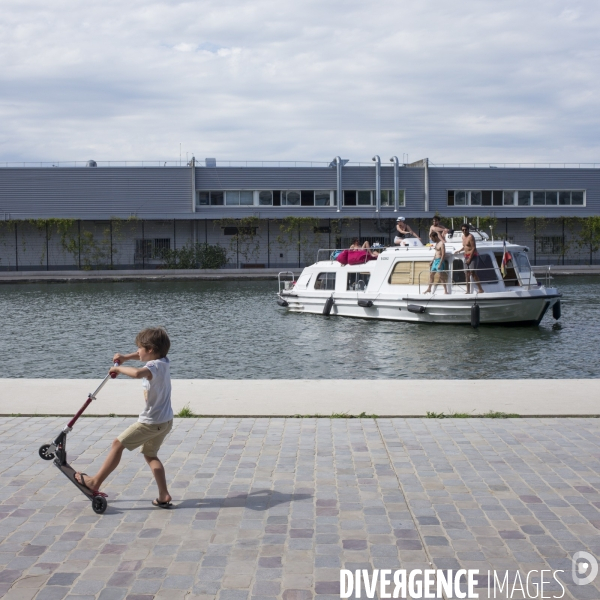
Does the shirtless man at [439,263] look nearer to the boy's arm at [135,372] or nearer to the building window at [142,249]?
the boy's arm at [135,372]

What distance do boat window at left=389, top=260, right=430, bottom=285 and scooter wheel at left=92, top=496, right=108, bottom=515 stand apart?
910 inches

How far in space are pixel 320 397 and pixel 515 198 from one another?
55.8 meters

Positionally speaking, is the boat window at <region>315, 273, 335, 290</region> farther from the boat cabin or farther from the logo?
the logo

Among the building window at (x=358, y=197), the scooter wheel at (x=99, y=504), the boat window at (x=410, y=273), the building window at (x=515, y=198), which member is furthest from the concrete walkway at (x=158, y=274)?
the scooter wheel at (x=99, y=504)

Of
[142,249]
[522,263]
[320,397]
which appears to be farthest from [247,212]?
[320,397]

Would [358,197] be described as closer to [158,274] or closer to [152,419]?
[158,274]

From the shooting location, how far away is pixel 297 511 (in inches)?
261

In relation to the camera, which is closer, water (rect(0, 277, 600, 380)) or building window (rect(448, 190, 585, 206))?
water (rect(0, 277, 600, 380))

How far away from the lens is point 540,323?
28.2m

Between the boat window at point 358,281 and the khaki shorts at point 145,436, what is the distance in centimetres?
2469

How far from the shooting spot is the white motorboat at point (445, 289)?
26.7 meters

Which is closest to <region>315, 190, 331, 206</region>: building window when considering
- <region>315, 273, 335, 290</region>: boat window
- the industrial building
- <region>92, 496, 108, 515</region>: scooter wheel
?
the industrial building

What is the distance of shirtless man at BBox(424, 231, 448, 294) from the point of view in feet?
88.7

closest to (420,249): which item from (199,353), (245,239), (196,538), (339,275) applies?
(339,275)
